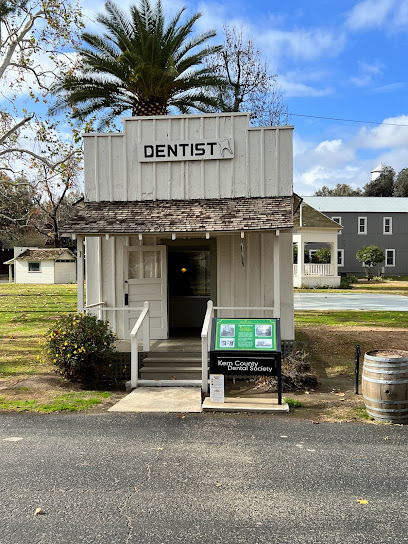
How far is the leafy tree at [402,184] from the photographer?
69875 mm

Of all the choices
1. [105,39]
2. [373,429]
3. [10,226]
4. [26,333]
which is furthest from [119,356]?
[10,226]

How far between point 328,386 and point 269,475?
4.73m

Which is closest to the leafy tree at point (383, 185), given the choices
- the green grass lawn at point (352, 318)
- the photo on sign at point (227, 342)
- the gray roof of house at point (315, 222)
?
the gray roof of house at point (315, 222)

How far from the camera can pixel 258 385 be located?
358 inches

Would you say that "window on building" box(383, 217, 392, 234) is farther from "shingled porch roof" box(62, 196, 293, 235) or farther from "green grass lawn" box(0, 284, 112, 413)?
"shingled porch roof" box(62, 196, 293, 235)

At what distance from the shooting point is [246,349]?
797 cm

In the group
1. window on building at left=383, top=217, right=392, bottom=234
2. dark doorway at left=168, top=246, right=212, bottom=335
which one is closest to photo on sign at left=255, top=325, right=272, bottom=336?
dark doorway at left=168, top=246, right=212, bottom=335

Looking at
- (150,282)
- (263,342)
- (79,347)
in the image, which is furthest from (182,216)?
(263,342)

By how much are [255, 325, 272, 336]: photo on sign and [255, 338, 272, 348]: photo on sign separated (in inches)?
4.2

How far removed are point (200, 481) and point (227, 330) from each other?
353cm

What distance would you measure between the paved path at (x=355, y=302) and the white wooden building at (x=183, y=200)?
38.0 ft

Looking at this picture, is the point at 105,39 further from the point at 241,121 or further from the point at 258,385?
the point at 258,385

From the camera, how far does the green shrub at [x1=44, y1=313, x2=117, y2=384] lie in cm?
905

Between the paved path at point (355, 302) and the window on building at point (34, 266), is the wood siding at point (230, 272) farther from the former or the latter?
the window on building at point (34, 266)
